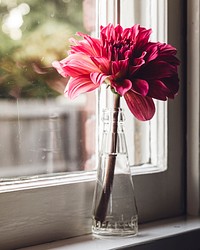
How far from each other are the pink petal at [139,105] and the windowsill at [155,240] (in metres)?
0.19

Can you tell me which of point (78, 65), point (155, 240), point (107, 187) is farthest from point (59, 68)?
point (155, 240)

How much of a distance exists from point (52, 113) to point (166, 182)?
0.27 meters

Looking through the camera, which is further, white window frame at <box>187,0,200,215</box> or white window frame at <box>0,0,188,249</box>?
white window frame at <box>187,0,200,215</box>

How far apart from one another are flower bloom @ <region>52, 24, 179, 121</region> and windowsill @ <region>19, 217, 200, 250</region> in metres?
0.19

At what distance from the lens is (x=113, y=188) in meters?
0.96

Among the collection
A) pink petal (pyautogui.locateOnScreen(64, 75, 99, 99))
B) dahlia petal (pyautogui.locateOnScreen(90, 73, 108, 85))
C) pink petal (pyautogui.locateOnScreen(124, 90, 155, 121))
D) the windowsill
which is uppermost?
dahlia petal (pyautogui.locateOnScreen(90, 73, 108, 85))

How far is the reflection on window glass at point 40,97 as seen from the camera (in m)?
0.92

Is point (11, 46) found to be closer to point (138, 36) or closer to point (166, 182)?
point (138, 36)

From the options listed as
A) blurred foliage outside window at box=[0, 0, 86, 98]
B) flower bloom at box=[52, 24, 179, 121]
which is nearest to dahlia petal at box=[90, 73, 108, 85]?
flower bloom at box=[52, 24, 179, 121]

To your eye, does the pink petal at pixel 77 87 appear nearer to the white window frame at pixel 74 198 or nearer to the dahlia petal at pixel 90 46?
the dahlia petal at pixel 90 46

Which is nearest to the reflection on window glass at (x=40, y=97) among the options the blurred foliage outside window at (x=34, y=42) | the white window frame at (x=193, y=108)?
the blurred foliage outside window at (x=34, y=42)

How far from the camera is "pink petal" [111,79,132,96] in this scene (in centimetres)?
88

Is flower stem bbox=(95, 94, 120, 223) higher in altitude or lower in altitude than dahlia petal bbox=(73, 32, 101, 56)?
lower

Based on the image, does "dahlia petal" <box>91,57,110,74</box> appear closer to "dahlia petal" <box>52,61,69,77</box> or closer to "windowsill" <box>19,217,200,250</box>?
"dahlia petal" <box>52,61,69,77</box>
